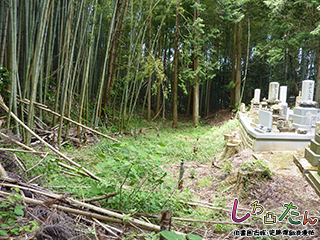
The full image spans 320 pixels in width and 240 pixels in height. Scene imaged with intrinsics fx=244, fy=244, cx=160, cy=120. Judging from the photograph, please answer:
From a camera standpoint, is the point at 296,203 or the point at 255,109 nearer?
the point at 296,203

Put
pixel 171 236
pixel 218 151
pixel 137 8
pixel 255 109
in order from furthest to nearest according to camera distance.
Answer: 1. pixel 255 109
2. pixel 137 8
3. pixel 218 151
4. pixel 171 236

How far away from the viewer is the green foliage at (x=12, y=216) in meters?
1.49

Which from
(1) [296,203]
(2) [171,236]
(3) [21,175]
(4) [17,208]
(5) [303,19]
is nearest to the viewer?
(2) [171,236]

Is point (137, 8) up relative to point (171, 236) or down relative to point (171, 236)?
up

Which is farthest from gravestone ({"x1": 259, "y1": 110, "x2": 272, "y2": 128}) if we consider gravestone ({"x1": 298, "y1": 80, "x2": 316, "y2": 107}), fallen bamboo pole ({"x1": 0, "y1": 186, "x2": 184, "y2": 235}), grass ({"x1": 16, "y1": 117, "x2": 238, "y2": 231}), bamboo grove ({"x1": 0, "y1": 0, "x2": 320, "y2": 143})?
fallen bamboo pole ({"x1": 0, "y1": 186, "x2": 184, "y2": 235})

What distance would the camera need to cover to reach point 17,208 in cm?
160

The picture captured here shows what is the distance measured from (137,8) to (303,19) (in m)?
6.99

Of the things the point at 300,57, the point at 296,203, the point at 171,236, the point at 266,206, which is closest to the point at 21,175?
the point at 171,236

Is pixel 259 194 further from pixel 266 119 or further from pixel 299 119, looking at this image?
pixel 299 119

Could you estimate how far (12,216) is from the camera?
158 cm

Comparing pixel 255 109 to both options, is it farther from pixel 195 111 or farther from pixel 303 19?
pixel 303 19

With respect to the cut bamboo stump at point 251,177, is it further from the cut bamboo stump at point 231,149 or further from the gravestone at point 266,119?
the gravestone at point 266,119

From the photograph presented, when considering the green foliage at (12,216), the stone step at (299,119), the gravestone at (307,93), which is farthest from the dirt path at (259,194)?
the gravestone at (307,93)

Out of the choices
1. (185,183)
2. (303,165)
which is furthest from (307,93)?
(185,183)
